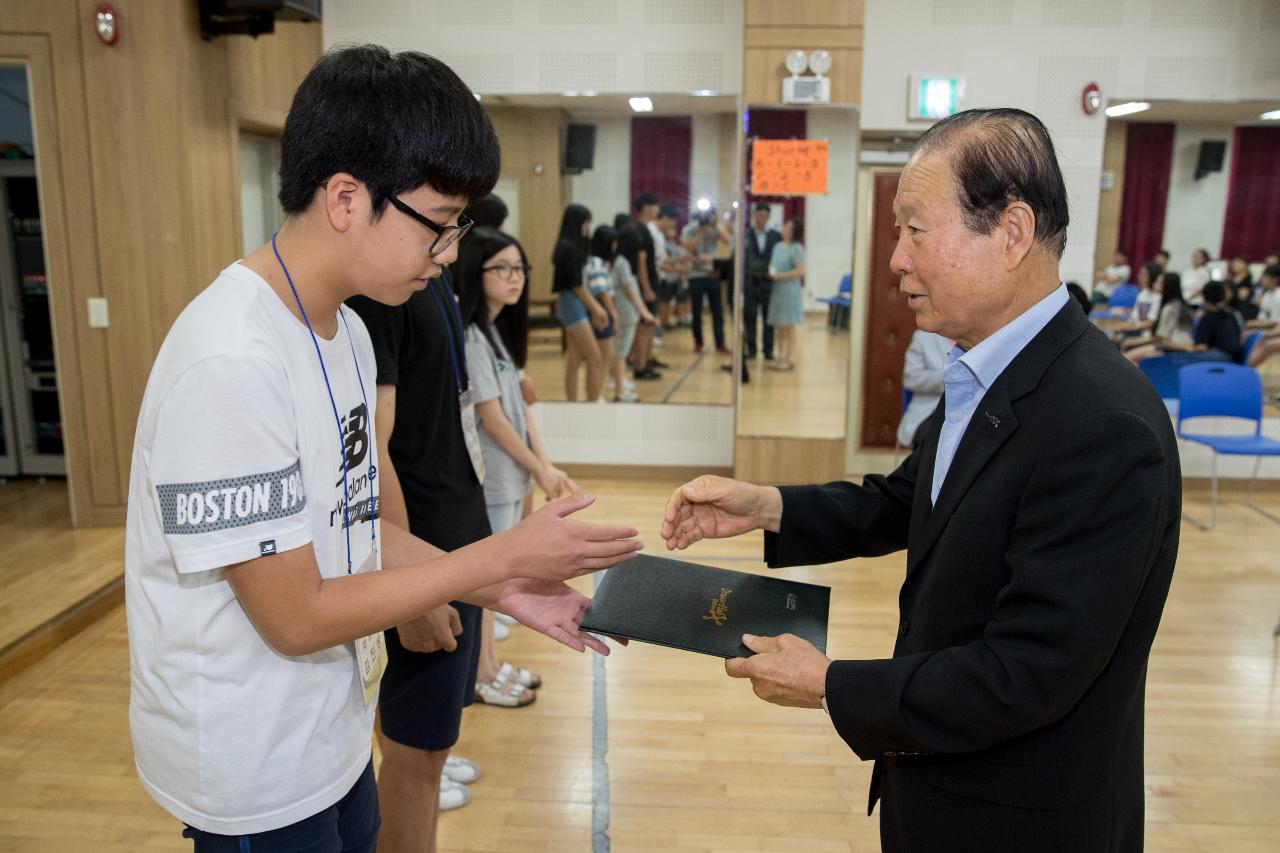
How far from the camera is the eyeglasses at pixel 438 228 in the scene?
1174mm

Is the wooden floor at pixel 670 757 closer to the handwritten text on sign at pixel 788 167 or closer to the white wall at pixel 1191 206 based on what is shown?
the handwritten text on sign at pixel 788 167

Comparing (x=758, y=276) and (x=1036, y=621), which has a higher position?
(x=758, y=276)

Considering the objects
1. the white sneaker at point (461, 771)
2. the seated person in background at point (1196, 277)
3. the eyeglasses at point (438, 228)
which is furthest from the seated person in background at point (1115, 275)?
the eyeglasses at point (438, 228)

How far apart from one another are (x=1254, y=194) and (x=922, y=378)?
209 inches

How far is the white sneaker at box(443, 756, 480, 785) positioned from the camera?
2947mm

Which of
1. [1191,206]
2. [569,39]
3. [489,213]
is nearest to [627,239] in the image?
[569,39]

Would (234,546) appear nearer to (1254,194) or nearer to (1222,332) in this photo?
(1222,332)

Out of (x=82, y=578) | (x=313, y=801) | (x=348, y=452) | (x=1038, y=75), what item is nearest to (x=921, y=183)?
(x=348, y=452)

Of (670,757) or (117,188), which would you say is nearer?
(670,757)

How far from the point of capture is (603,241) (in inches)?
258

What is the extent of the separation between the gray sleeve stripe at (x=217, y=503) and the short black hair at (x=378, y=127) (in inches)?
14.5

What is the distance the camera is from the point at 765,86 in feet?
19.4

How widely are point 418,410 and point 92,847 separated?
5.50 ft

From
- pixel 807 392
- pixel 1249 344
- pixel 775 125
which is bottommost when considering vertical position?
pixel 807 392
